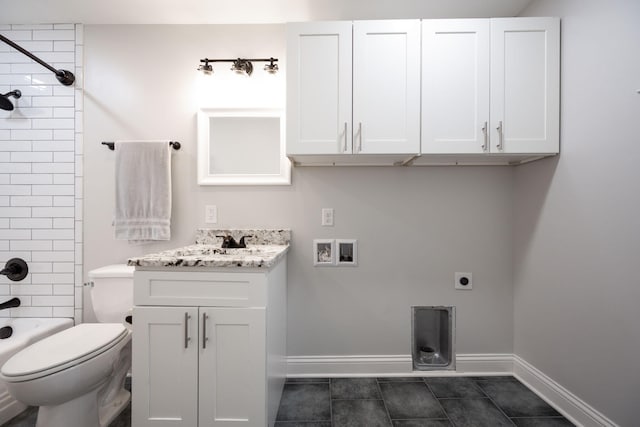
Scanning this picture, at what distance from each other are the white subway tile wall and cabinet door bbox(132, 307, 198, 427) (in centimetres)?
112

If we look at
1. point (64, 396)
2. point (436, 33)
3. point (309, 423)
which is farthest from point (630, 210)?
point (64, 396)

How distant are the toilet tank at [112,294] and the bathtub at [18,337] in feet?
1.23

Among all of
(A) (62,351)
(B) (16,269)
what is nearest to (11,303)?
(B) (16,269)

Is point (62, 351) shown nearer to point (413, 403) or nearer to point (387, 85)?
point (413, 403)

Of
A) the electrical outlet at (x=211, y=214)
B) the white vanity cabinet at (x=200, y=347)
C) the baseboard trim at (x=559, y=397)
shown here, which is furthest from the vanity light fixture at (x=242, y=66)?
the baseboard trim at (x=559, y=397)

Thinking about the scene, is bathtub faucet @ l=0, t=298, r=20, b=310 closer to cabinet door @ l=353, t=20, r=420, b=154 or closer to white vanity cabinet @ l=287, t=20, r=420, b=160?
white vanity cabinet @ l=287, t=20, r=420, b=160

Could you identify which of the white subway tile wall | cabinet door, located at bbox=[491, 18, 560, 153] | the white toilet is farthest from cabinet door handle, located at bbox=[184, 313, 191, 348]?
cabinet door, located at bbox=[491, 18, 560, 153]

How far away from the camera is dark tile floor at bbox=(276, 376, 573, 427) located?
147cm

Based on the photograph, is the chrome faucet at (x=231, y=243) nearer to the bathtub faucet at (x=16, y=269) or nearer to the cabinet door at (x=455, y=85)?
the cabinet door at (x=455, y=85)

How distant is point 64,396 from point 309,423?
1.17m

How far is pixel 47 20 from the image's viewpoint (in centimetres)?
189

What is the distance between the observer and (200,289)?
126cm

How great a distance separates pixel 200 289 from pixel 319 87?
127 cm

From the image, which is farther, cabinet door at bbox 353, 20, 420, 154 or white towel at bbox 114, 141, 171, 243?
white towel at bbox 114, 141, 171, 243
